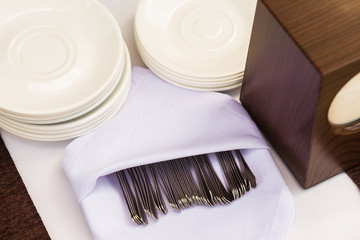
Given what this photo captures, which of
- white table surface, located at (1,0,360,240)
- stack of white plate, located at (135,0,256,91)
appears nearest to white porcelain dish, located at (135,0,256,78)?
stack of white plate, located at (135,0,256,91)

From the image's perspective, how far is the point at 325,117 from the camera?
0.62 m

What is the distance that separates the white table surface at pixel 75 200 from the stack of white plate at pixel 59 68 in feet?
0.14

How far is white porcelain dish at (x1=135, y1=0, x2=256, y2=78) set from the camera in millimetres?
773

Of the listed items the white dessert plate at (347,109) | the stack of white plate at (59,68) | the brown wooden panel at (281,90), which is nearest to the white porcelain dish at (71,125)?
the stack of white plate at (59,68)

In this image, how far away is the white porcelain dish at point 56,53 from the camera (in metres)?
0.73

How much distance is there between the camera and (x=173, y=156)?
2.27ft

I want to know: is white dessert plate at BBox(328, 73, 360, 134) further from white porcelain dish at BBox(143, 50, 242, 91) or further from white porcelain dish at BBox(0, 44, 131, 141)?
white porcelain dish at BBox(0, 44, 131, 141)

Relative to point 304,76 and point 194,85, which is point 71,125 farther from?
point 304,76

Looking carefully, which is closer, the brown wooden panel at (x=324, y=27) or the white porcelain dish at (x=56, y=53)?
the brown wooden panel at (x=324, y=27)

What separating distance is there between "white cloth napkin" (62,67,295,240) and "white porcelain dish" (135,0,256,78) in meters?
0.04

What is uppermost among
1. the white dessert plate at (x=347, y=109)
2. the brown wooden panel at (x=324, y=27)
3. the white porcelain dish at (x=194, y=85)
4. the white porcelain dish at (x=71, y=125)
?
the white porcelain dish at (x=71, y=125)

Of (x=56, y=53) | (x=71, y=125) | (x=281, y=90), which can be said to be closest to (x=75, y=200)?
(x=71, y=125)

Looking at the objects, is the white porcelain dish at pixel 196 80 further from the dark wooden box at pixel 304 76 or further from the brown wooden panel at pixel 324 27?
the brown wooden panel at pixel 324 27

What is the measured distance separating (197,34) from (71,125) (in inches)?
9.8
